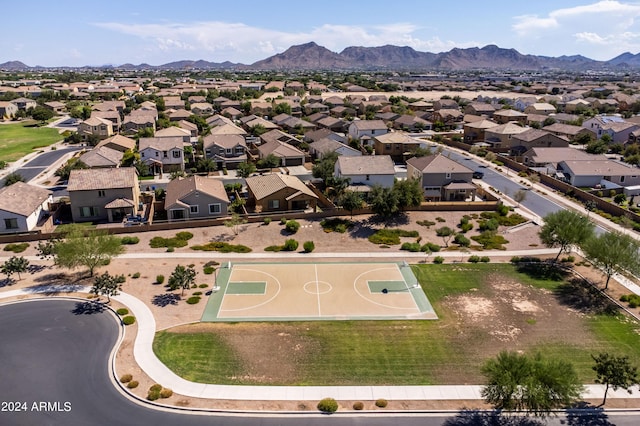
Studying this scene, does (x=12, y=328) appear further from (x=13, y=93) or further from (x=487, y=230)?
(x=13, y=93)

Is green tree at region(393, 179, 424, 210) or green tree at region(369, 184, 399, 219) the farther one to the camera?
green tree at region(393, 179, 424, 210)

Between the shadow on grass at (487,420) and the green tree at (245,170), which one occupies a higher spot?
the green tree at (245,170)

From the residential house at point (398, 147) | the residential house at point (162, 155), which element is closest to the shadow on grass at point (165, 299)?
the residential house at point (162, 155)

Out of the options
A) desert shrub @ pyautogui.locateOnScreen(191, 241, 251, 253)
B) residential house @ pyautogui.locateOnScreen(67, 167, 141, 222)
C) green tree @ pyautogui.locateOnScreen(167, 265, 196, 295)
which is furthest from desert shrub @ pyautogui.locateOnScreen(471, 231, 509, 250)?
residential house @ pyautogui.locateOnScreen(67, 167, 141, 222)

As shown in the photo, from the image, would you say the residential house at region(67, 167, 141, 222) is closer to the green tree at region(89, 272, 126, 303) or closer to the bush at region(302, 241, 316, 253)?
the green tree at region(89, 272, 126, 303)

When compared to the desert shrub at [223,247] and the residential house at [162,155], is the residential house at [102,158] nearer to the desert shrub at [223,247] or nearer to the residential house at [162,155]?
the residential house at [162,155]

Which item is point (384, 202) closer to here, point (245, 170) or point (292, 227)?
point (292, 227)

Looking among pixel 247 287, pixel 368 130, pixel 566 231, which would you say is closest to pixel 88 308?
pixel 247 287
